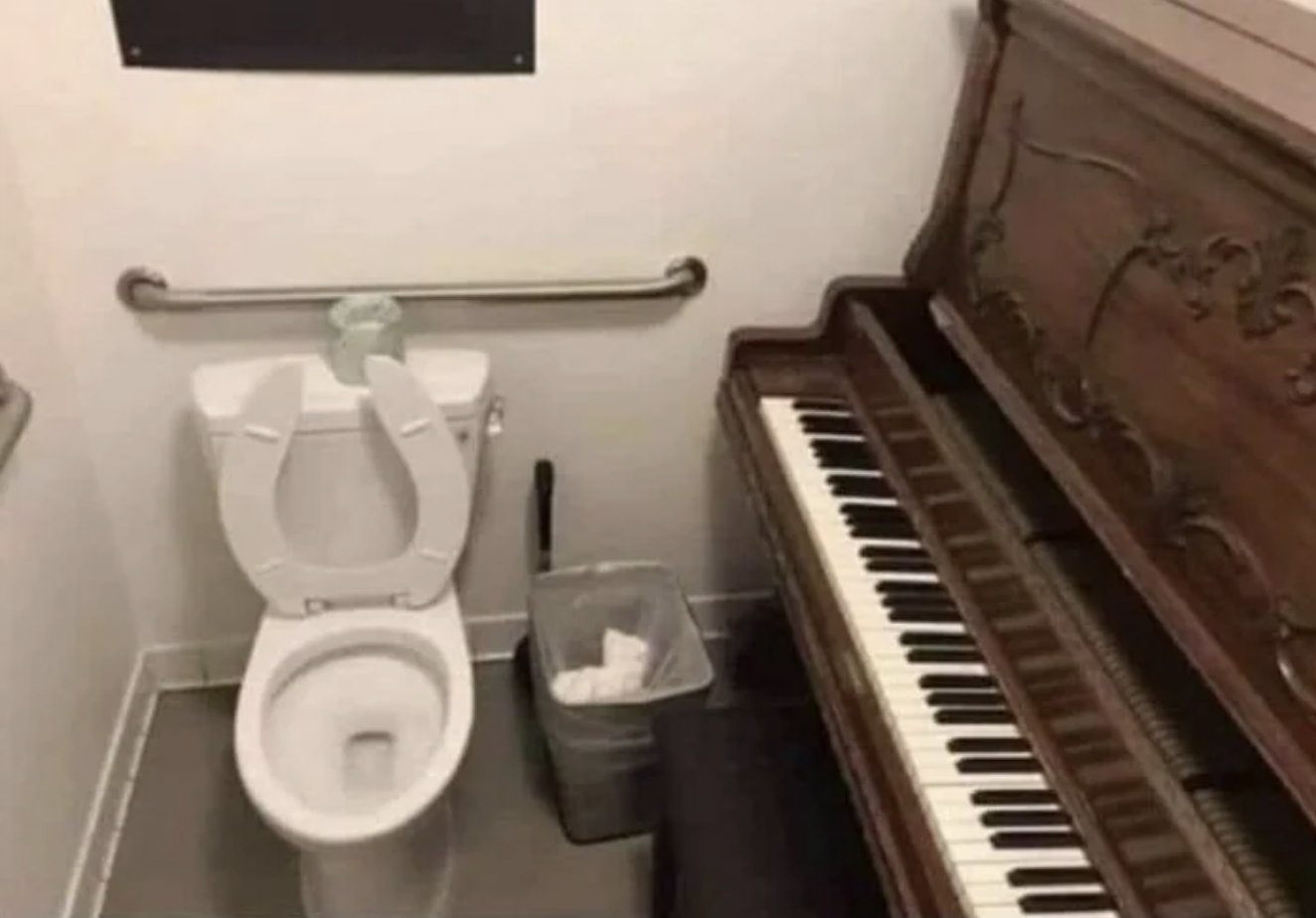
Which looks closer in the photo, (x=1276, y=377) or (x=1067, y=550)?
(x=1276, y=377)

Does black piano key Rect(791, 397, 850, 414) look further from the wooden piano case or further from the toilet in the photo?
the toilet

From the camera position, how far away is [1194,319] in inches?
49.8

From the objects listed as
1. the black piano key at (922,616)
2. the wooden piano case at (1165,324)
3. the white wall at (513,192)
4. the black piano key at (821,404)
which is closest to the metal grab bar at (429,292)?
the white wall at (513,192)

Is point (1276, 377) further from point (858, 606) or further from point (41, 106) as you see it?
point (41, 106)

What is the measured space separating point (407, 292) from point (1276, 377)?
123 centimetres

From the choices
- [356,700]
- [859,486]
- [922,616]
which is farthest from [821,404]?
[356,700]

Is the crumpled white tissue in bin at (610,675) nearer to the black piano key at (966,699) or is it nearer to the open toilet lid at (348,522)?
the open toilet lid at (348,522)

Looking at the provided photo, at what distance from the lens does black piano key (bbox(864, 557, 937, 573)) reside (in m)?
1.59

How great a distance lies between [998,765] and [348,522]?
1.05 metres

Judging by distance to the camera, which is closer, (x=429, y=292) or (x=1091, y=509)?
(x=1091, y=509)

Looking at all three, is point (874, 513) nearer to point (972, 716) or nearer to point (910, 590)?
point (910, 590)

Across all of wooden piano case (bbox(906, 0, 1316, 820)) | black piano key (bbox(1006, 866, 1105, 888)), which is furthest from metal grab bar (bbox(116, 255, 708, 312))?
black piano key (bbox(1006, 866, 1105, 888))

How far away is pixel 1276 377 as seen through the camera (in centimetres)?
114

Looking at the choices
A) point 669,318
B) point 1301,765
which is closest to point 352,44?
point 669,318
